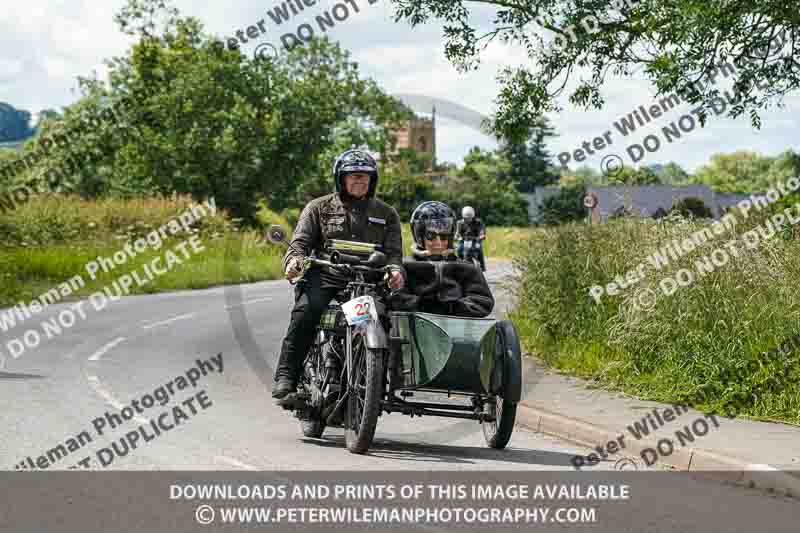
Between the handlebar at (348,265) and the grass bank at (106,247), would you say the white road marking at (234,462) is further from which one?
the grass bank at (106,247)

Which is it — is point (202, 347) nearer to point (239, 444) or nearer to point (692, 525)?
point (239, 444)

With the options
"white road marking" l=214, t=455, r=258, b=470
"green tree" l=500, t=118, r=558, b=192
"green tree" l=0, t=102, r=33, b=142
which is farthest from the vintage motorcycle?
"green tree" l=500, t=118, r=558, b=192

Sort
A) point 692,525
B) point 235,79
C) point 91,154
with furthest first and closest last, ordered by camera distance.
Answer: point 91,154 < point 235,79 < point 692,525

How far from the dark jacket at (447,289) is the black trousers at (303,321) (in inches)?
23.2

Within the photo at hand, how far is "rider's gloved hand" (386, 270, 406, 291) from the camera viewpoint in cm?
838

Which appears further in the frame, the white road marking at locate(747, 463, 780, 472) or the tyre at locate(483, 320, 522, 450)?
the tyre at locate(483, 320, 522, 450)

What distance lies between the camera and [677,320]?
445 inches

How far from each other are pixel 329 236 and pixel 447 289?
0.97m

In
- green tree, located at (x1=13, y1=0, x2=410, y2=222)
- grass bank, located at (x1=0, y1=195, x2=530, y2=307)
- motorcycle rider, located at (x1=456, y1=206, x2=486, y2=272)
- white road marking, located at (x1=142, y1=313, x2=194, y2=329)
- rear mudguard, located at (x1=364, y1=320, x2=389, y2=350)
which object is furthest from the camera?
green tree, located at (x1=13, y1=0, x2=410, y2=222)

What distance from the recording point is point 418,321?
26.8ft

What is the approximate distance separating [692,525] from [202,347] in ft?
34.8

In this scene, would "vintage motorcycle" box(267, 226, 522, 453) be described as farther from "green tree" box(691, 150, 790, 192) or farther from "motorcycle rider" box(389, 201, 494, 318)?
"green tree" box(691, 150, 790, 192)

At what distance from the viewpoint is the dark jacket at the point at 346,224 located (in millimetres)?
8852

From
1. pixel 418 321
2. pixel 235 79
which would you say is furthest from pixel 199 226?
pixel 418 321
